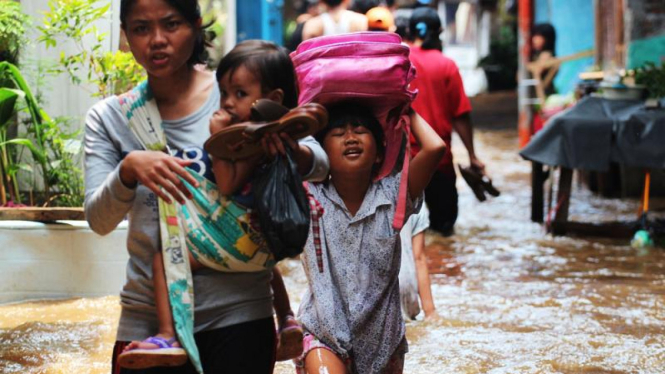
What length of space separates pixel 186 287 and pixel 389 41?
1349 millimetres

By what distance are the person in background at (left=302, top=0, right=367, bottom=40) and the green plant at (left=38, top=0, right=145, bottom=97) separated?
1514 mm

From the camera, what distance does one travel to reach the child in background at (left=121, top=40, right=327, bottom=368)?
107 inches

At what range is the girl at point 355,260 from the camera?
12.3 ft

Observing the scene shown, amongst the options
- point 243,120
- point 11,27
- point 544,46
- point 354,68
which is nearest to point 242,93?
point 243,120

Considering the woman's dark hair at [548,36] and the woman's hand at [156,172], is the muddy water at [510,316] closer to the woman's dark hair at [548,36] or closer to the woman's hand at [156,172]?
the woman's hand at [156,172]

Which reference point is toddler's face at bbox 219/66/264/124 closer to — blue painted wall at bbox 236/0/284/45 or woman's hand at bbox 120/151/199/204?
Result: woman's hand at bbox 120/151/199/204

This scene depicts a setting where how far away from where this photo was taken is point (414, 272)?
18.7ft

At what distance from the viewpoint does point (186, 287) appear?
2.77m

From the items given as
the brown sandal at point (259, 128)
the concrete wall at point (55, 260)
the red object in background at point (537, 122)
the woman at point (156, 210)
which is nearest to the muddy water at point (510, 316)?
the concrete wall at point (55, 260)

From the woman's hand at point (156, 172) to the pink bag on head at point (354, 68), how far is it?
1.03 metres

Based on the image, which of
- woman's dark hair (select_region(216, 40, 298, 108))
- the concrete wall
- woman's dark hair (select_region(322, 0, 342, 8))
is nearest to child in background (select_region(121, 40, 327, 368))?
woman's dark hair (select_region(216, 40, 298, 108))

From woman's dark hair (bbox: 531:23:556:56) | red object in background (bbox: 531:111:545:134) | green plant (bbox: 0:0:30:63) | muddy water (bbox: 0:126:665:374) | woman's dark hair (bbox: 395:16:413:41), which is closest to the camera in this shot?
muddy water (bbox: 0:126:665:374)

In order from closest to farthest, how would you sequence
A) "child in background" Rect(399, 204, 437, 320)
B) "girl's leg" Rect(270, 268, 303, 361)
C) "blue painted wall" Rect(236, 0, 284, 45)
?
"girl's leg" Rect(270, 268, 303, 361) → "child in background" Rect(399, 204, 437, 320) → "blue painted wall" Rect(236, 0, 284, 45)

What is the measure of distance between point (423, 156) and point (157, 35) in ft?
4.30
